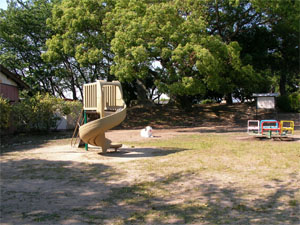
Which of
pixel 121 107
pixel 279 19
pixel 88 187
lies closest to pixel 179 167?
pixel 88 187

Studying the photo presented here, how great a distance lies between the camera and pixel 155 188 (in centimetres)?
643

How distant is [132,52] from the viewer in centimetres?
1928

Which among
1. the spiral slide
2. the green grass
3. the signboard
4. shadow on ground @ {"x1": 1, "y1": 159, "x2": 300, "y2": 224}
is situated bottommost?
shadow on ground @ {"x1": 1, "y1": 159, "x2": 300, "y2": 224}

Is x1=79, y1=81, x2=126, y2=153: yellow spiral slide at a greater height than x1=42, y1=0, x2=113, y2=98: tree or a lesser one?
lesser

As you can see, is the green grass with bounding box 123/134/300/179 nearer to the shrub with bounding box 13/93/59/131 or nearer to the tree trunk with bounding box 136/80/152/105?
the shrub with bounding box 13/93/59/131

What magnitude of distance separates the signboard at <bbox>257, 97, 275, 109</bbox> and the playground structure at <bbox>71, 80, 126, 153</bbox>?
46.6ft

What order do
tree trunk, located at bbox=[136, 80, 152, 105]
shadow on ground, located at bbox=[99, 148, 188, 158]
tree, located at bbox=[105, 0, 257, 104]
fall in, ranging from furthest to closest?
tree trunk, located at bbox=[136, 80, 152, 105] → tree, located at bbox=[105, 0, 257, 104] → shadow on ground, located at bbox=[99, 148, 188, 158]

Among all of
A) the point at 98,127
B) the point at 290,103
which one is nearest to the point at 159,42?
the point at 98,127

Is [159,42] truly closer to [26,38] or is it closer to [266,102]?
[266,102]

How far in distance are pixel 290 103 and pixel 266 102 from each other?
6155 mm

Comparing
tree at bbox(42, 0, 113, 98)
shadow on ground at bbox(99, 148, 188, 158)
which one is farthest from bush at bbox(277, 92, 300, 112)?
shadow on ground at bbox(99, 148, 188, 158)

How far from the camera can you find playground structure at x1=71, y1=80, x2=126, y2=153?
10.6 m

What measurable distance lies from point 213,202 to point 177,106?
967 inches

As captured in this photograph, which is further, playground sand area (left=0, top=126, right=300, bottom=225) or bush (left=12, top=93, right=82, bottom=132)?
bush (left=12, top=93, right=82, bottom=132)
